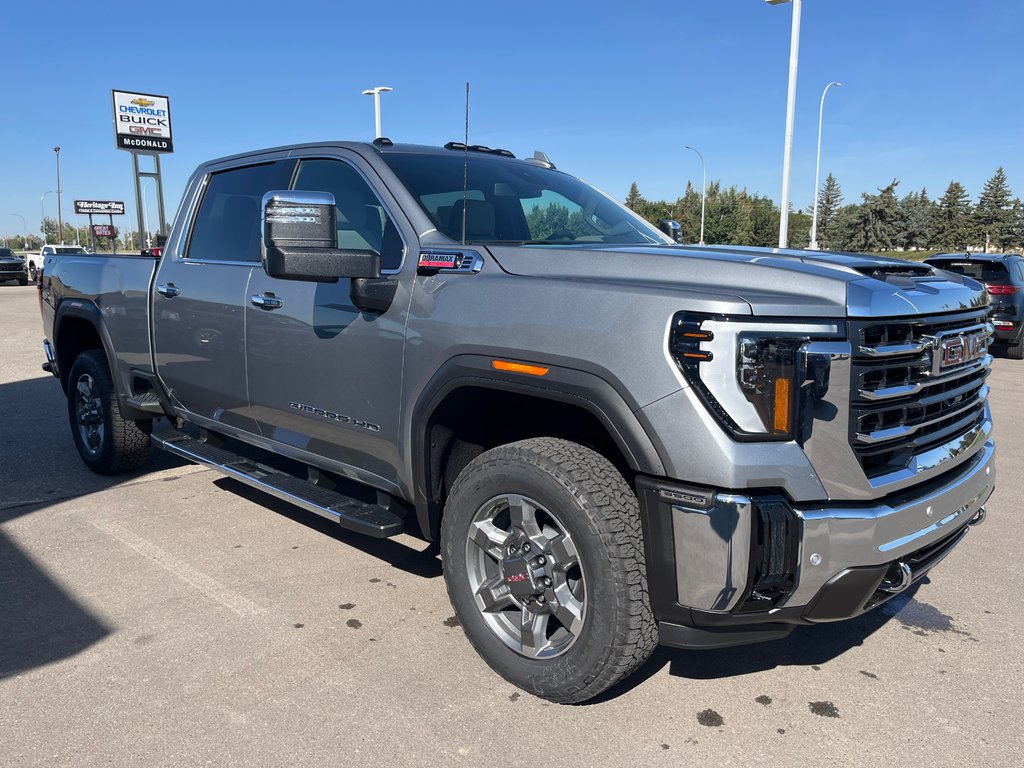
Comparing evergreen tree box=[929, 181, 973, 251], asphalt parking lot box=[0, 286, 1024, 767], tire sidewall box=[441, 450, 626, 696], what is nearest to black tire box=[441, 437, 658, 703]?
tire sidewall box=[441, 450, 626, 696]

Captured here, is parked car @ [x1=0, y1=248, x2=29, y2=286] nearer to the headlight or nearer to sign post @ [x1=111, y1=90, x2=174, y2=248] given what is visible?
sign post @ [x1=111, y1=90, x2=174, y2=248]

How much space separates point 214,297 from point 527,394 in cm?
223

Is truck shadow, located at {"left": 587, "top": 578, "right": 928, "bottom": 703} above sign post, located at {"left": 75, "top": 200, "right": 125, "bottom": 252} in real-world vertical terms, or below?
below

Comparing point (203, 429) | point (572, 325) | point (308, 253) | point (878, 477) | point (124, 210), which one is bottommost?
point (203, 429)

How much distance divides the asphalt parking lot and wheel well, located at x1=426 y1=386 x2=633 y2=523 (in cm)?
72

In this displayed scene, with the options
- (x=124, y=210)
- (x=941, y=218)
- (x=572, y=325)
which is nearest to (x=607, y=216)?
(x=572, y=325)

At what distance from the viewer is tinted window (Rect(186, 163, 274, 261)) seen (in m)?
4.23

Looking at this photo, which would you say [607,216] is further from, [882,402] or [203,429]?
[203,429]

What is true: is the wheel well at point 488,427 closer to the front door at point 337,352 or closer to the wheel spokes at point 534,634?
the front door at point 337,352

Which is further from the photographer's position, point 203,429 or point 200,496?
point 200,496

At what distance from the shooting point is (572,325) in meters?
2.59

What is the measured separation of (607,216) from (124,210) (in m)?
64.2

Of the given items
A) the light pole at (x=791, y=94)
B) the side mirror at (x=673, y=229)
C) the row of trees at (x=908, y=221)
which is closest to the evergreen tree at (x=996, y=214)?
the row of trees at (x=908, y=221)

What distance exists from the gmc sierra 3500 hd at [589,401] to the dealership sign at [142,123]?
34565 millimetres
